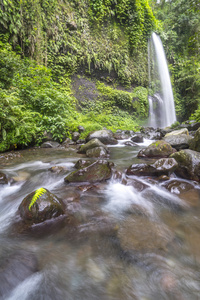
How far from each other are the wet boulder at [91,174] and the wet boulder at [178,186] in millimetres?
1267

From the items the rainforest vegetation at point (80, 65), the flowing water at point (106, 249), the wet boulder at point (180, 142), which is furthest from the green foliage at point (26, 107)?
the wet boulder at point (180, 142)

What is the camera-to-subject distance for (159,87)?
18.7m

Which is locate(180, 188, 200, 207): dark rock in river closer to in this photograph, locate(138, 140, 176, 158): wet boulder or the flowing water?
the flowing water

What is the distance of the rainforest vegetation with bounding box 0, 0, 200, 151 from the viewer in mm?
6545

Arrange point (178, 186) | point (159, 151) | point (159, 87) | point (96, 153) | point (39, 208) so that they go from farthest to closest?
point (159, 87)
point (96, 153)
point (159, 151)
point (178, 186)
point (39, 208)

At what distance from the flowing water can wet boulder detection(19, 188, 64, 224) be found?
0.10 metres

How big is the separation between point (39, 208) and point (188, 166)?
3.10 m

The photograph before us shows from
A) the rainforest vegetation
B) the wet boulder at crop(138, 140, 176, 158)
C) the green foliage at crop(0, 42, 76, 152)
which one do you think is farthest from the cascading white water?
the wet boulder at crop(138, 140, 176, 158)

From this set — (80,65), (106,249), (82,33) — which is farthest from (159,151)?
(82,33)

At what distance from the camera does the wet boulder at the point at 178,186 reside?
303 centimetres

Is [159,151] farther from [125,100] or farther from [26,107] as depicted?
[125,100]

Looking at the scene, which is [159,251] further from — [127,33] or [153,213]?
[127,33]

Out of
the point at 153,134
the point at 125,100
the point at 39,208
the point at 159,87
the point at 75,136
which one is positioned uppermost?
the point at 159,87

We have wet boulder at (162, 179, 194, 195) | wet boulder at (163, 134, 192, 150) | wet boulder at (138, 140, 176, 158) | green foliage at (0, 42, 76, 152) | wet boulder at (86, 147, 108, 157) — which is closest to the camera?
wet boulder at (162, 179, 194, 195)
